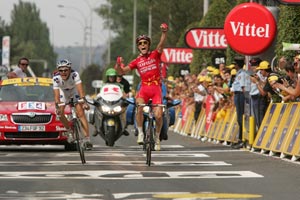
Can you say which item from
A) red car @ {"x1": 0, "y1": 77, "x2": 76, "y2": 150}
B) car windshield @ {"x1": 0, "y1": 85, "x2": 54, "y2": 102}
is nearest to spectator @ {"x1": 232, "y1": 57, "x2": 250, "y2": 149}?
red car @ {"x1": 0, "y1": 77, "x2": 76, "y2": 150}

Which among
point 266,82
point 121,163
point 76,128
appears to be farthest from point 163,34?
point 266,82

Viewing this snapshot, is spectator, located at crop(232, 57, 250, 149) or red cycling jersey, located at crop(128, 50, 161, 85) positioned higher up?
red cycling jersey, located at crop(128, 50, 161, 85)

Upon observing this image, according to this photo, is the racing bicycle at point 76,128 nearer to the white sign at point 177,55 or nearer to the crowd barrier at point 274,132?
the crowd barrier at point 274,132

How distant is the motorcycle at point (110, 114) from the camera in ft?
81.7

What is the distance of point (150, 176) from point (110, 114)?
10.1m

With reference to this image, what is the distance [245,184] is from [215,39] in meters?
23.7

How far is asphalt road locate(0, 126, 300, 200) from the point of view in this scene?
1230 cm

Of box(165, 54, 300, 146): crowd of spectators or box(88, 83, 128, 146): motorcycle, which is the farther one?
box(88, 83, 128, 146): motorcycle

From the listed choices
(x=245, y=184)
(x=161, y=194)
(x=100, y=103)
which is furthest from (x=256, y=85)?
(x=161, y=194)

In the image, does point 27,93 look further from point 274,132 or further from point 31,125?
point 274,132

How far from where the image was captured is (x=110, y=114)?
2495cm

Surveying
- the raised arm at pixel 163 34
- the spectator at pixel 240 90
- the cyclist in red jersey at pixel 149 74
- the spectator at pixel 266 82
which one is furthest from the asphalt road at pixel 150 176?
the spectator at pixel 240 90

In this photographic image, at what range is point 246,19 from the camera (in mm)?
25438

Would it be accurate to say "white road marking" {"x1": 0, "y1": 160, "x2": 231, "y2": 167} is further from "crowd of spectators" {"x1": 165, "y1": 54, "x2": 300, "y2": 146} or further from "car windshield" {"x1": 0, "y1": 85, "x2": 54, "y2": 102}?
"car windshield" {"x1": 0, "y1": 85, "x2": 54, "y2": 102}
